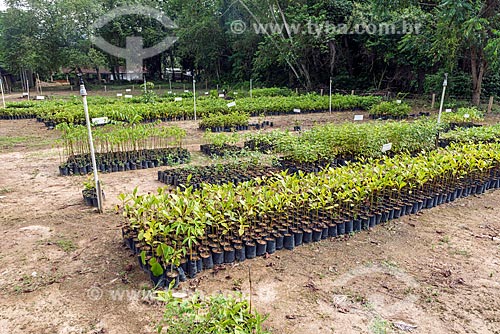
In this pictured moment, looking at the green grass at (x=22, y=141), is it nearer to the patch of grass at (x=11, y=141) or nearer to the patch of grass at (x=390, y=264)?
the patch of grass at (x=11, y=141)

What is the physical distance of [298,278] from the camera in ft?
11.1

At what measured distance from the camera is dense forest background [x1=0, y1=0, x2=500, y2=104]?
1396 cm

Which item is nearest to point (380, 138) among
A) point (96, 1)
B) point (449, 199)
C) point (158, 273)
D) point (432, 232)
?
point (449, 199)

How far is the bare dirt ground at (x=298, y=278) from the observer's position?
283cm

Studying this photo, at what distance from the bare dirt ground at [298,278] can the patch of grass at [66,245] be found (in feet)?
0.04

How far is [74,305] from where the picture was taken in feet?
9.80

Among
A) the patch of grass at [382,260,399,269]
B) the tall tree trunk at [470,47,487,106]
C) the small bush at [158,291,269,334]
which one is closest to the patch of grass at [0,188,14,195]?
the small bush at [158,291,269,334]

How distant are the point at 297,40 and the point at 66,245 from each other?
58.1 ft

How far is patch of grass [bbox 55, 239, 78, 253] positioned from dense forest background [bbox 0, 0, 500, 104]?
12250 millimetres

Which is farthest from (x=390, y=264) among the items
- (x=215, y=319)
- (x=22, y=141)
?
(x=22, y=141)

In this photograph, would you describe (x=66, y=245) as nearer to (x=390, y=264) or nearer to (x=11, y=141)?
(x=390, y=264)

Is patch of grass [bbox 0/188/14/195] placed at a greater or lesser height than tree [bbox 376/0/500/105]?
lesser

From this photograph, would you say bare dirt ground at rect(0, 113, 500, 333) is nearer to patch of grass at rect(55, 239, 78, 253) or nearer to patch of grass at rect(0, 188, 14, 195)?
patch of grass at rect(55, 239, 78, 253)

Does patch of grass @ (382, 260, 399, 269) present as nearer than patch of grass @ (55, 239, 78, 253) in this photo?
Yes
